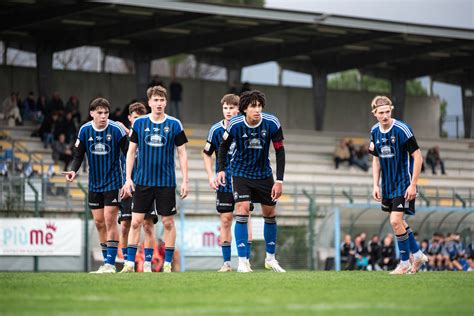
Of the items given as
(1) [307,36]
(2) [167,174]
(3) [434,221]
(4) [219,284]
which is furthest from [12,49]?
(4) [219,284]

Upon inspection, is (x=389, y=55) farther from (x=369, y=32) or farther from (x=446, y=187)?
(x=446, y=187)

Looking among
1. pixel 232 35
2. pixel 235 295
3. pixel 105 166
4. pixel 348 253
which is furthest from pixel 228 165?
pixel 232 35

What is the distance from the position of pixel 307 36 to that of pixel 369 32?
2.66 meters

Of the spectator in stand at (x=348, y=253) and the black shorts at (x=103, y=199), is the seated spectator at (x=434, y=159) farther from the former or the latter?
the black shorts at (x=103, y=199)

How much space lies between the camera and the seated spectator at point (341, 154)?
39.0 metres

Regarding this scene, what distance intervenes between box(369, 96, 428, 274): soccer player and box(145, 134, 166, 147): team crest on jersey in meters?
2.78

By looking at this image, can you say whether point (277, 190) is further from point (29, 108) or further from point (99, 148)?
point (29, 108)

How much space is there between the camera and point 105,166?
578 inches

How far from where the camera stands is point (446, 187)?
121 ft

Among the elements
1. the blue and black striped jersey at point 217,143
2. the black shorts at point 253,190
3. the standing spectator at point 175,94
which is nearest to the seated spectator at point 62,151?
the standing spectator at point 175,94

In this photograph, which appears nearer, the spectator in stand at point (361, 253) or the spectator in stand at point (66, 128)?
the spectator in stand at point (361, 253)

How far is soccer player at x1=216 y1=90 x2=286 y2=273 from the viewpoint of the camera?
14.1 meters

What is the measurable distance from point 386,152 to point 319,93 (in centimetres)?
3167

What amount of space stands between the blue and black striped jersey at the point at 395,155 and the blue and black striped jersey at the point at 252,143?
4.48 feet
